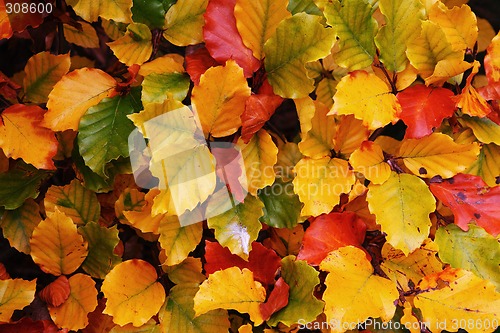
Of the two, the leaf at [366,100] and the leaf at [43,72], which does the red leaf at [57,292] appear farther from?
the leaf at [366,100]

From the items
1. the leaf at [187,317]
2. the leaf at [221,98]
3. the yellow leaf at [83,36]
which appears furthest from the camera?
the yellow leaf at [83,36]

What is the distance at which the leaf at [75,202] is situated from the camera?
750mm

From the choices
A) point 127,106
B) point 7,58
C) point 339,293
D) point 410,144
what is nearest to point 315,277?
point 339,293

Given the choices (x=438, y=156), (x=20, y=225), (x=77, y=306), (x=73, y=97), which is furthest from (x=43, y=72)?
(x=438, y=156)

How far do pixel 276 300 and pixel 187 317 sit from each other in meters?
0.13

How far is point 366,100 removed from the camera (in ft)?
2.11

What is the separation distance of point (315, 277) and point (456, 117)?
295 millimetres

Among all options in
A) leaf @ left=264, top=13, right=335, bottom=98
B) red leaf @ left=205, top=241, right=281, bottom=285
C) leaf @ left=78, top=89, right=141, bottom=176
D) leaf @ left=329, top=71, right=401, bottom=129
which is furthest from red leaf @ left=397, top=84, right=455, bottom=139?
leaf @ left=78, top=89, right=141, bottom=176

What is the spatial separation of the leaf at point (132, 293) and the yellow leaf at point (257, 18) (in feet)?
1.05

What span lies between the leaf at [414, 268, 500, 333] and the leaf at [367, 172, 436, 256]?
0.08 meters

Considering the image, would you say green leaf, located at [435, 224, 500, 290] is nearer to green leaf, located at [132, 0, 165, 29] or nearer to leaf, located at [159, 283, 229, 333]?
leaf, located at [159, 283, 229, 333]

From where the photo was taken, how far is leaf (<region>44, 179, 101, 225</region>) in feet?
2.46

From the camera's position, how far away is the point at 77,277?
73 cm

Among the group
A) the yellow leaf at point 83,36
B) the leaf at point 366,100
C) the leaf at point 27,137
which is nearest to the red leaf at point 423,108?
the leaf at point 366,100
